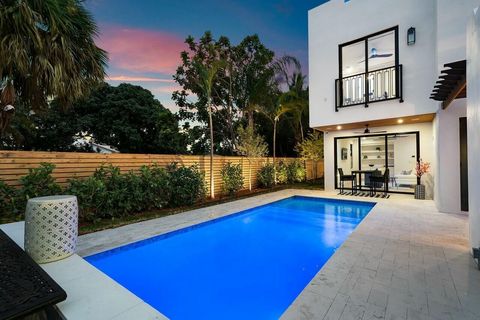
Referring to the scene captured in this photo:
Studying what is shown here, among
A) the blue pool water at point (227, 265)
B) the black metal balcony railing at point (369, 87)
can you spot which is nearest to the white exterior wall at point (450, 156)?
the black metal balcony railing at point (369, 87)

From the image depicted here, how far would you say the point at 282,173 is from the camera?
1312 cm

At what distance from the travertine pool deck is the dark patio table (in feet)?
1.04

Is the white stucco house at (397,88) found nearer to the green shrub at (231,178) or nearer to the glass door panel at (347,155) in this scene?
the glass door panel at (347,155)

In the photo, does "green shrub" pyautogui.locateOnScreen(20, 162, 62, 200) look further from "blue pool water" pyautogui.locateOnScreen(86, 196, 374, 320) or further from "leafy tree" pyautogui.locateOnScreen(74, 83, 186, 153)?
"leafy tree" pyautogui.locateOnScreen(74, 83, 186, 153)

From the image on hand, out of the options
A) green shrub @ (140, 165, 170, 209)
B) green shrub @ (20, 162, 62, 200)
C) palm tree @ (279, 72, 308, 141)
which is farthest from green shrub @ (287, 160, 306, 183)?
green shrub @ (20, 162, 62, 200)

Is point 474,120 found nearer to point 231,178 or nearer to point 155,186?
point 155,186

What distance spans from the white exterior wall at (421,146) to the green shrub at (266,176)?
2611mm

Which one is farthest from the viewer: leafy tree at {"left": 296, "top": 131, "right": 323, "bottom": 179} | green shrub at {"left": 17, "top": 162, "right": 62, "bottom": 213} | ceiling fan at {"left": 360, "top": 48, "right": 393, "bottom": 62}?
leafy tree at {"left": 296, "top": 131, "right": 323, "bottom": 179}

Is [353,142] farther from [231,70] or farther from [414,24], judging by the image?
[231,70]

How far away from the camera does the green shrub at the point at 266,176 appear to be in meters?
12.0

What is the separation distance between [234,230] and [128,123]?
558 inches

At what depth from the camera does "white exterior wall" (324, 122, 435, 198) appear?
355 inches

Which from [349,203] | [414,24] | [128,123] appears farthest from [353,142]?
[128,123]

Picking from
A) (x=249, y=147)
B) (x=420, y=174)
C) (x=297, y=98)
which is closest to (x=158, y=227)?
(x=249, y=147)
